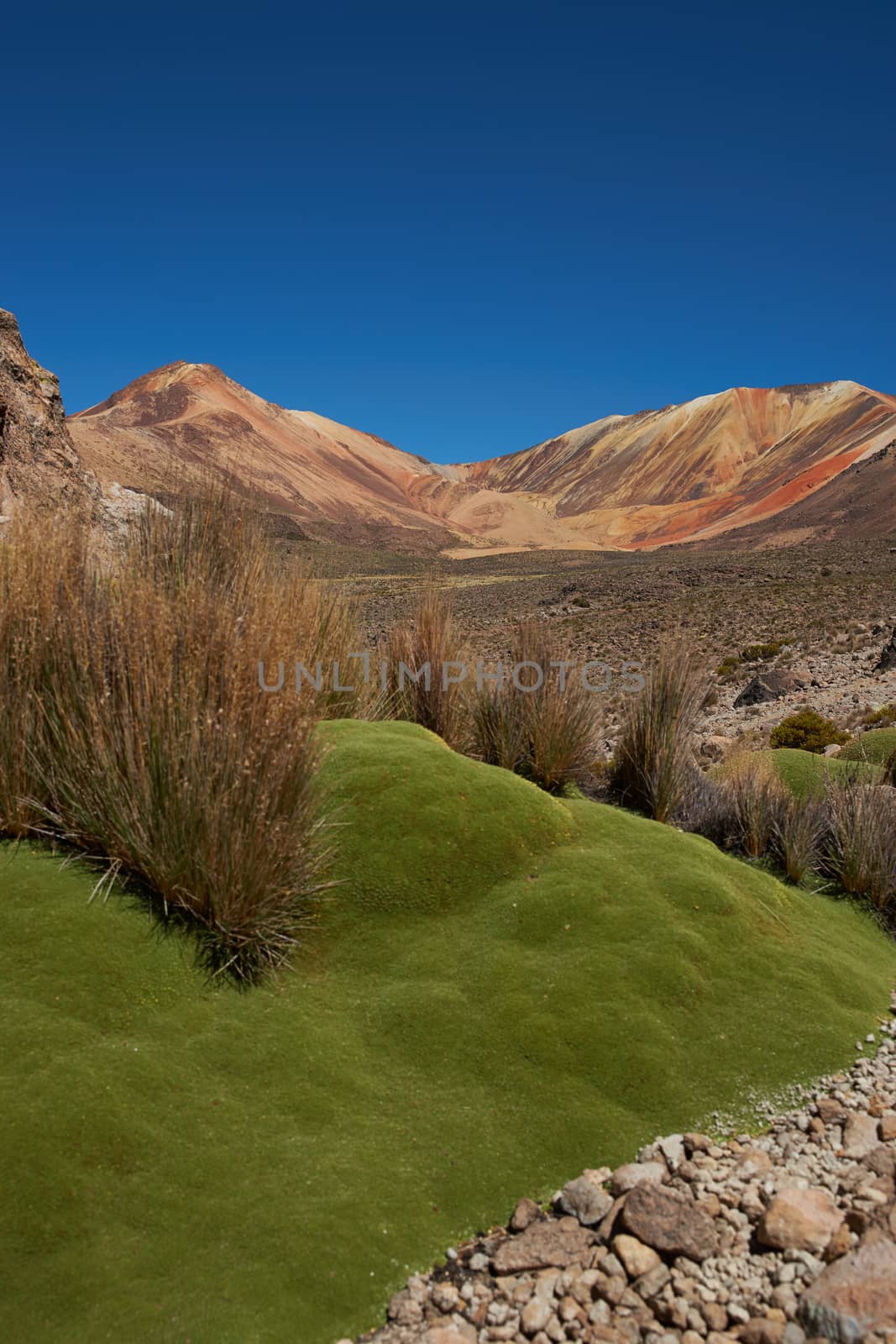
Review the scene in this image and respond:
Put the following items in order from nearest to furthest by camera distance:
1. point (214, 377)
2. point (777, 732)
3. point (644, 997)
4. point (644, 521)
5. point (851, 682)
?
point (644, 997) < point (777, 732) < point (851, 682) < point (644, 521) < point (214, 377)

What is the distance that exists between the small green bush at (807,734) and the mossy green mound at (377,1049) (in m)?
7.99

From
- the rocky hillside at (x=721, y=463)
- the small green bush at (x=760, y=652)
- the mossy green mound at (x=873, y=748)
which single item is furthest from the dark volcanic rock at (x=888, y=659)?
the rocky hillside at (x=721, y=463)

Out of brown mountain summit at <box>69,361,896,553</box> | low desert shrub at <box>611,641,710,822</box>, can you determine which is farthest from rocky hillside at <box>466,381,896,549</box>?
low desert shrub at <box>611,641,710,822</box>

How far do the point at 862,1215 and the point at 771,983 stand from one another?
66.9 inches

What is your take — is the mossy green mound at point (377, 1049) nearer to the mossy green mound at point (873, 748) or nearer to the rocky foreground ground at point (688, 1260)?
the rocky foreground ground at point (688, 1260)

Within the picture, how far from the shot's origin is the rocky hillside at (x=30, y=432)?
31.7 ft

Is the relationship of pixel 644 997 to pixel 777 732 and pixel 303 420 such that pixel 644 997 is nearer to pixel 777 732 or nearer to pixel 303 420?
pixel 777 732

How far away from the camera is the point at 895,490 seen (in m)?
85.6

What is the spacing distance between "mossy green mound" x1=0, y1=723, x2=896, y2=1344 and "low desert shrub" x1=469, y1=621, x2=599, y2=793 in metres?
1.68

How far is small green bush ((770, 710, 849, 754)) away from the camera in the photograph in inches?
511

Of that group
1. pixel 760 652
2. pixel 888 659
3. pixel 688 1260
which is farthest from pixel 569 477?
pixel 688 1260

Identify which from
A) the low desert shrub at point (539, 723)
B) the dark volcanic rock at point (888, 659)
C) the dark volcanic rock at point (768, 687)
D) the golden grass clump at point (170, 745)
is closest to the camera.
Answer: the golden grass clump at point (170, 745)

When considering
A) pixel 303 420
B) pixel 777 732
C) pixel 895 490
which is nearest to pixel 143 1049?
pixel 777 732

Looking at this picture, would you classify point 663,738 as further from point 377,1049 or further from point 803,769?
point 377,1049
